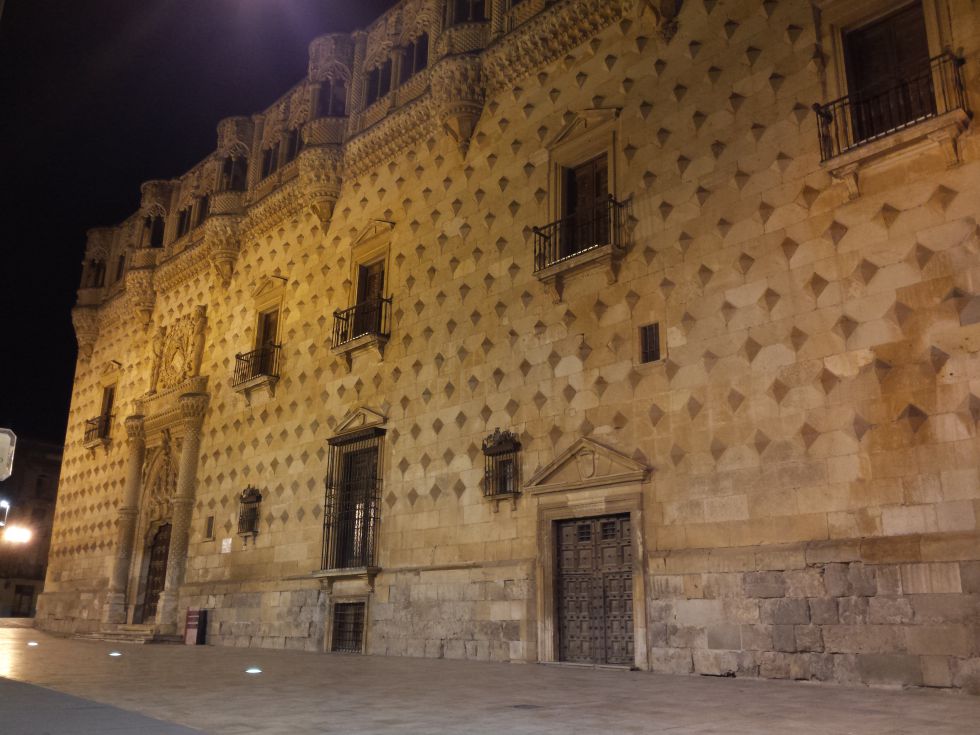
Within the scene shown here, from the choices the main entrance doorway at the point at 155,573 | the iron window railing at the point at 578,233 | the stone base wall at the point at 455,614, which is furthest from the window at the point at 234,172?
the stone base wall at the point at 455,614

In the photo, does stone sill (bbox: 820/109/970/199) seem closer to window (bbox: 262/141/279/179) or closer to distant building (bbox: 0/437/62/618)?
window (bbox: 262/141/279/179)

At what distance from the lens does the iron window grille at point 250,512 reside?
16.6 m

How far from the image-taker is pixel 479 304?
12945 millimetres

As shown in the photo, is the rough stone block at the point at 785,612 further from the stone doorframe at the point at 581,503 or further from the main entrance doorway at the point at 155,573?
the main entrance doorway at the point at 155,573

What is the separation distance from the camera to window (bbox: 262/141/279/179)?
19531mm

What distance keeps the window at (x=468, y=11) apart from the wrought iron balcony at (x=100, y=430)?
15.8 metres

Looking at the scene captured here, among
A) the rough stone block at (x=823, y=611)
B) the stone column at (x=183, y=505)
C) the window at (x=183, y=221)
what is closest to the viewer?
the rough stone block at (x=823, y=611)

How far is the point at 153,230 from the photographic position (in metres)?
24.0

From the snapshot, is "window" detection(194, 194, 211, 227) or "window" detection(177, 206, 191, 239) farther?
"window" detection(177, 206, 191, 239)

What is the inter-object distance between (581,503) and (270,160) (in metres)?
13.1

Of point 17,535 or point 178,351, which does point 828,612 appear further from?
point 17,535

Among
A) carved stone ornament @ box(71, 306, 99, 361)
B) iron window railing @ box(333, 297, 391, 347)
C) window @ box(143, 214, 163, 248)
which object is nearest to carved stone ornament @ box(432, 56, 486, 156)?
iron window railing @ box(333, 297, 391, 347)

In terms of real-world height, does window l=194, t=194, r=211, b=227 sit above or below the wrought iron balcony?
above

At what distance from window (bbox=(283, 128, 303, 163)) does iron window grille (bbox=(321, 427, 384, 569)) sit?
7.50m
